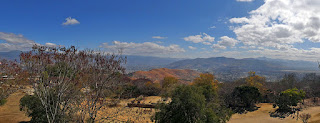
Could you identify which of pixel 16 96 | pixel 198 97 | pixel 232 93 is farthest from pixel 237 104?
pixel 16 96

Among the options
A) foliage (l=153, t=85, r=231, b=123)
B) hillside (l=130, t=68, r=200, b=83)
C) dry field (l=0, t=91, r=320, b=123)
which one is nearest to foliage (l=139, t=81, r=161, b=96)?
dry field (l=0, t=91, r=320, b=123)

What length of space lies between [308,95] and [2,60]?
140ft

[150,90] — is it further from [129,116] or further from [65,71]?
[65,71]

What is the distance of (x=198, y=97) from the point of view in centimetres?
1050

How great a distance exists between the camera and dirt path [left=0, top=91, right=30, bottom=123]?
15483 mm

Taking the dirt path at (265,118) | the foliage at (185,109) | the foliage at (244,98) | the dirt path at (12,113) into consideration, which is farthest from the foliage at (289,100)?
the dirt path at (12,113)

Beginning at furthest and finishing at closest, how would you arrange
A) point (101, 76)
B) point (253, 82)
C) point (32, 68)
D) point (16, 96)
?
point (253, 82) → point (16, 96) → point (101, 76) → point (32, 68)

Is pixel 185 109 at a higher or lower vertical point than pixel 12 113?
higher

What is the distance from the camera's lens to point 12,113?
58.3 ft

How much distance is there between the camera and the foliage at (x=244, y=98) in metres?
23.8

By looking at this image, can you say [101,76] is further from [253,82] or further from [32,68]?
[253,82]

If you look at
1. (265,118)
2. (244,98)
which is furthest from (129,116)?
(244,98)

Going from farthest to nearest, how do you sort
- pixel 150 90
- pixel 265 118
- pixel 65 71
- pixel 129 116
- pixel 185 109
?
pixel 150 90, pixel 265 118, pixel 129 116, pixel 185 109, pixel 65 71

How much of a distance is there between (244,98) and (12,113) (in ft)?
102
